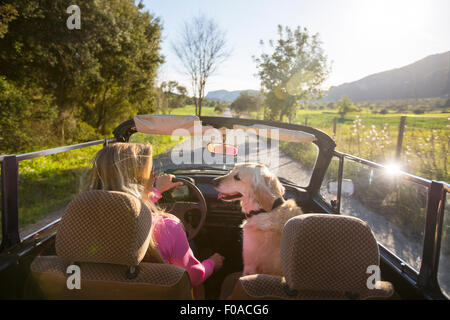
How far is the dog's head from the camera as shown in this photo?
283 centimetres

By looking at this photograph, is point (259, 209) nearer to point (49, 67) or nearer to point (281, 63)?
point (49, 67)

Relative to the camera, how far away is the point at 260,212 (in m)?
2.81

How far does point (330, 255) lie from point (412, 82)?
16690 centimetres

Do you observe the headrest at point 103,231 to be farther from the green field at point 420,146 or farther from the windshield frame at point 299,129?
the green field at point 420,146

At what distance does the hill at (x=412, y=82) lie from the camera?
112 metres

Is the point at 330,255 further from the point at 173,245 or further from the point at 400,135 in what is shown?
the point at 400,135

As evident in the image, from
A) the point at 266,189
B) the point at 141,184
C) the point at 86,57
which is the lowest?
the point at 266,189

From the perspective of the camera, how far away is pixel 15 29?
30.4 ft


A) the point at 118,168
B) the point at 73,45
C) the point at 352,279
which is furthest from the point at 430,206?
the point at 73,45

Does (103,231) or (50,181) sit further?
(50,181)

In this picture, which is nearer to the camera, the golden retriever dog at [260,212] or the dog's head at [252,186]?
the golden retriever dog at [260,212]

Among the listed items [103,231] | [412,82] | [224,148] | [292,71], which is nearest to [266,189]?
[224,148]

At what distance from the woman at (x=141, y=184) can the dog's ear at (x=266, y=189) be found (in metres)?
1.01

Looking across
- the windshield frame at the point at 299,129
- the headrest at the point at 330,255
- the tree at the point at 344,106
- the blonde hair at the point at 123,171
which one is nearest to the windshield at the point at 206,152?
the windshield frame at the point at 299,129
